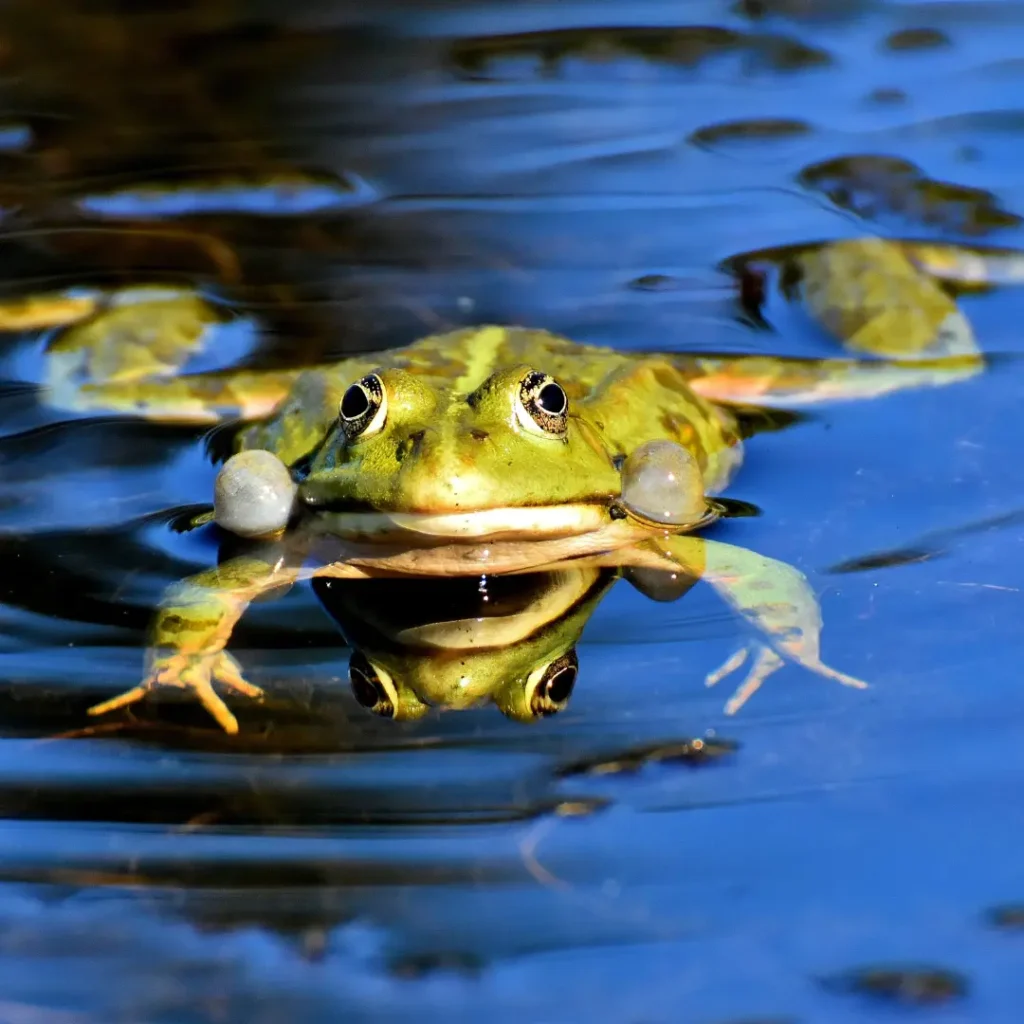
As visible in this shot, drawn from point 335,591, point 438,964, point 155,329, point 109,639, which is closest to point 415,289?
point 155,329

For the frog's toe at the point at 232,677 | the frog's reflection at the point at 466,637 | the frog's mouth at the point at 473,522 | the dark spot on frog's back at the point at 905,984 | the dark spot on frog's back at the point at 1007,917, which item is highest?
the frog's mouth at the point at 473,522

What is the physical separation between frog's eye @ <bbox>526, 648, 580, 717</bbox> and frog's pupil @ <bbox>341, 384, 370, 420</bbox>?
797 millimetres

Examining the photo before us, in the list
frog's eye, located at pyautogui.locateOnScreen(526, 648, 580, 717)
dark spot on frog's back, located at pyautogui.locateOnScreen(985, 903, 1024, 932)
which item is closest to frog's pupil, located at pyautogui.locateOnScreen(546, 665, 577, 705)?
frog's eye, located at pyautogui.locateOnScreen(526, 648, 580, 717)

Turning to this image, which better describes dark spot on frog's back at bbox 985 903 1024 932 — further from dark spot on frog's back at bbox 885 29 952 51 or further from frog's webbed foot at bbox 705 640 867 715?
dark spot on frog's back at bbox 885 29 952 51

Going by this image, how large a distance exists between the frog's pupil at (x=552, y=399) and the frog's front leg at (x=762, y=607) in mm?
548

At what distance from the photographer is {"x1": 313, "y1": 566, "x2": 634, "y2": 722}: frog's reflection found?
3.42 meters

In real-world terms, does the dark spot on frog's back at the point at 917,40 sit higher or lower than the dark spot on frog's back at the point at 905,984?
higher

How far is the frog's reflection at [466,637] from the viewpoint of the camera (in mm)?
3416

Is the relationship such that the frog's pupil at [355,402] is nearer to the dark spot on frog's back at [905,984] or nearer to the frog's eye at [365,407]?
the frog's eye at [365,407]

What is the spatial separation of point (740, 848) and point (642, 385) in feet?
6.16

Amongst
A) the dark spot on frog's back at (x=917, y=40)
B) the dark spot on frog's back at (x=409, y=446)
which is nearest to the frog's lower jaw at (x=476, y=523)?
the dark spot on frog's back at (x=409, y=446)

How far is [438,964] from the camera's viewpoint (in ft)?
8.62

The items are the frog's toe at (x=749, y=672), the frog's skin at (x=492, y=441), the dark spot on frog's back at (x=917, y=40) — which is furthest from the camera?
the dark spot on frog's back at (x=917, y=40)

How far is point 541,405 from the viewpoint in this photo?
3.73 m
